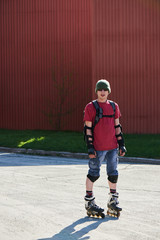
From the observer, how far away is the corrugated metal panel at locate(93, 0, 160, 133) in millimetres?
24125

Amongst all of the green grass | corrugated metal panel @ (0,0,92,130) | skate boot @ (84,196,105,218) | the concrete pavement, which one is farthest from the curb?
corrugated metal panel @ (0,0,92,130)

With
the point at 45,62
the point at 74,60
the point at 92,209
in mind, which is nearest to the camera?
the point at 92,209

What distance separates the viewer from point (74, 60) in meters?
27.8

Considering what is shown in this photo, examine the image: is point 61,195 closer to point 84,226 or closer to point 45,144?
point 84,226

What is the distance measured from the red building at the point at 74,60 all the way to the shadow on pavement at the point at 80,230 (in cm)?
1716

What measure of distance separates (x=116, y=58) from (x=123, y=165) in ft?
35.6

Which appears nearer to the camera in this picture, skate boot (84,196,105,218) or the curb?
skate boot (84,196,105,218)

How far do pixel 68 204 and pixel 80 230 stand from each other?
170cm

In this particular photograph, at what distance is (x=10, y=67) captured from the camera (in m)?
29.4

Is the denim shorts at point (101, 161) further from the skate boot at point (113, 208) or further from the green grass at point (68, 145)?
the green grass at point (68, 145)

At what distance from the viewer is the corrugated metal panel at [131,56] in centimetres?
2412

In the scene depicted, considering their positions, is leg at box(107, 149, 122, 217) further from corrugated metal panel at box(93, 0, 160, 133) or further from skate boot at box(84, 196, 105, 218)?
corrugated metal panel at box(93, 0, 160, 133)

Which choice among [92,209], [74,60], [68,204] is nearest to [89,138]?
[92,209]

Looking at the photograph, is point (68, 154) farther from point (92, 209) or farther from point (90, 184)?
point (92, 209)
